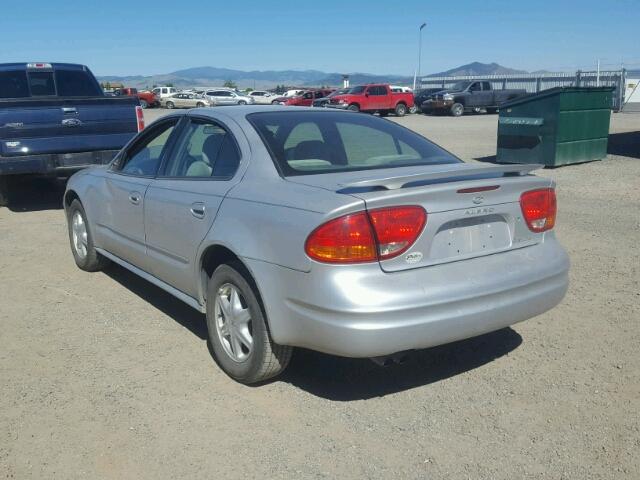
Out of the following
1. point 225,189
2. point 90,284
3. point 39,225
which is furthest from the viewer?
point 39,225

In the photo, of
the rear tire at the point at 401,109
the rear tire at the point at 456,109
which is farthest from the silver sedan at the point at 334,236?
the rear tire at the point at 456,109

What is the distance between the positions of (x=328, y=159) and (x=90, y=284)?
3.00 metres

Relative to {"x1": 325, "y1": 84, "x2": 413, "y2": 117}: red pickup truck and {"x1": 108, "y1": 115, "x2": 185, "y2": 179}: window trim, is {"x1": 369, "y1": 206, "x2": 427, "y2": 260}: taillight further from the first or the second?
{"x1": 325, "y1": 84, "x2": 413, "y2": 117}: red pickup truck

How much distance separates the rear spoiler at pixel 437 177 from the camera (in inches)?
131

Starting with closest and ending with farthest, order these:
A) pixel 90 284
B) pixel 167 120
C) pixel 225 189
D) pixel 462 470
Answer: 1. pixel 462 470
2. pixel 225 189
3. pixel 167 120
4. pixel 90 284

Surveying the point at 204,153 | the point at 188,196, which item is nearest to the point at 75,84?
the point at 204,153

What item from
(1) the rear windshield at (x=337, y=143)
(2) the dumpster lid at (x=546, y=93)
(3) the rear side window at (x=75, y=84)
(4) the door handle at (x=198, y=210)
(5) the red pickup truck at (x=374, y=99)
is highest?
(3) the rear side window at (x=75, y=84)

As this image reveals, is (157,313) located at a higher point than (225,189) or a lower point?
lower

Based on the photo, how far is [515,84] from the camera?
4838 cm

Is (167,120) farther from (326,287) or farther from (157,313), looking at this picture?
(326,287)

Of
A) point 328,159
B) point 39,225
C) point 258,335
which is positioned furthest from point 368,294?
point 39,225

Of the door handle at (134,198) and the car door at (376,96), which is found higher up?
the door handle at (134,198)

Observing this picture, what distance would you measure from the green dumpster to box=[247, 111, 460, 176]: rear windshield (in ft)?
28.3

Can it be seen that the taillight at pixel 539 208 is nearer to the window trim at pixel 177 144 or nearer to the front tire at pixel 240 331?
the front tire at pixel 240 331
